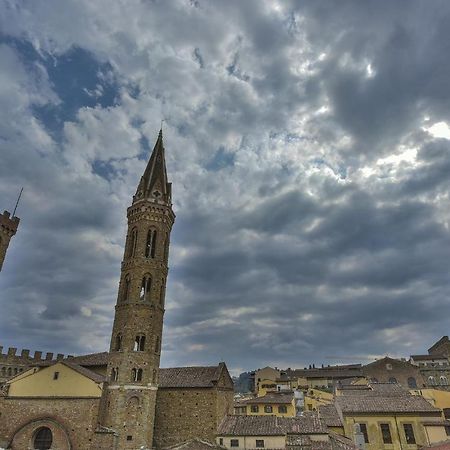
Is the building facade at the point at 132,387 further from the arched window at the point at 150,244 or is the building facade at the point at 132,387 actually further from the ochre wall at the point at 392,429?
the ochre wall at the point at 392,429

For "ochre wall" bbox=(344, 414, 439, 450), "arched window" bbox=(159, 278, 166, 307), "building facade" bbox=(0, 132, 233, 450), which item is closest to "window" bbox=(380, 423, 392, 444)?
→ "ochre wall" bbox=(344, 414, 439, 450)

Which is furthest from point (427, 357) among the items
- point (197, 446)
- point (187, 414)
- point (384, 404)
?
point (197, 446)

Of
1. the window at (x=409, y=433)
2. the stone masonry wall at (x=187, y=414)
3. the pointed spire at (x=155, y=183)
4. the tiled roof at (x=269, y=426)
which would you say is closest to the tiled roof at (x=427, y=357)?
the window at (x=409, y=433)

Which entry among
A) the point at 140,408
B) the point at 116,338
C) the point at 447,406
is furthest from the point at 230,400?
the point at 447,406

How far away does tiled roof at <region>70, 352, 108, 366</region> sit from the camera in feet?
132

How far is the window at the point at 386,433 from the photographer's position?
107 feet

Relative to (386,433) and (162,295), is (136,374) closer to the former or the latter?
(162,295)

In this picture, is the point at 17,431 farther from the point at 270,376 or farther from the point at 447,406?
the point at 270,376

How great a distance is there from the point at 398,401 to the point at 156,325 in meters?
25.0

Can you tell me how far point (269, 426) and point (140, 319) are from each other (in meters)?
16.4

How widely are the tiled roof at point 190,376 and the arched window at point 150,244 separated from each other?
574 inches

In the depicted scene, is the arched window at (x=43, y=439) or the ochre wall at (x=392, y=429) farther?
the arched window at (x=43, y=439)

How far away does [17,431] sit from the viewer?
1336 inches

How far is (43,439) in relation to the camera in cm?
3381
